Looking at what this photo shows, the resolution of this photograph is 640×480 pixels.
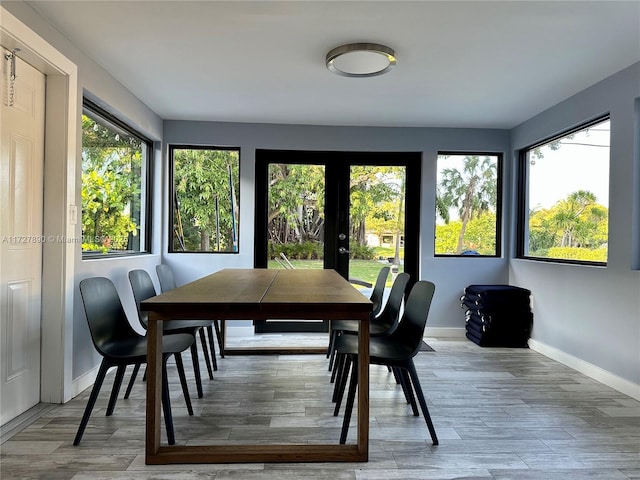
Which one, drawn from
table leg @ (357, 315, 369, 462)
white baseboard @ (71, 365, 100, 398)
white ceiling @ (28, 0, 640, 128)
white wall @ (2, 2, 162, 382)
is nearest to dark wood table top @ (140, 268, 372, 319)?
table leg @ (357, 315, 369, 462)

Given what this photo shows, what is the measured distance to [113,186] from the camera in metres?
3.65

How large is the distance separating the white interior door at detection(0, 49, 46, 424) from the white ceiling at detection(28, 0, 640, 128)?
0.52 metres

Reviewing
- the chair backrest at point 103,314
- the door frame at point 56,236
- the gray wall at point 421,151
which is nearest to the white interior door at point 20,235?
the door frame at point 56,236

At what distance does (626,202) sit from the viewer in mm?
3096

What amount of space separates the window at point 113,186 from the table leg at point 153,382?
1639 millimetres

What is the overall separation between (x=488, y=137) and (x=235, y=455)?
432 centimetres

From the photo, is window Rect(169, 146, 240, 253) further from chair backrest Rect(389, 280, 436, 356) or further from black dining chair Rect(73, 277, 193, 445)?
chair backrest Rect(389, 280, 436, 356)

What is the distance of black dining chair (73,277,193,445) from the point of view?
2141mm

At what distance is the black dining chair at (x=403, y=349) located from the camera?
217 centimetres

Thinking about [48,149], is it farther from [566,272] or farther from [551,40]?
[566,272]

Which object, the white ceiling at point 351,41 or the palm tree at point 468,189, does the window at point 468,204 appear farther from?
the white ceiling at point 351,41

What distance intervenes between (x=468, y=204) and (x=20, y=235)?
14.2 feet

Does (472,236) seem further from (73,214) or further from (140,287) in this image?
(73,214)

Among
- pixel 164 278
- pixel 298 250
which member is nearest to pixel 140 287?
pixel 164 278
